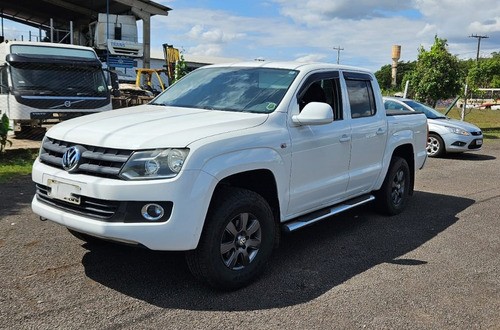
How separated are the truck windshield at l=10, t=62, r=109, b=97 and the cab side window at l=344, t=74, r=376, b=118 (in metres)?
8.60

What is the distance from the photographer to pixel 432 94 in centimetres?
2041

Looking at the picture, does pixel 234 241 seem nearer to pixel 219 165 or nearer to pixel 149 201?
pixel 219 165

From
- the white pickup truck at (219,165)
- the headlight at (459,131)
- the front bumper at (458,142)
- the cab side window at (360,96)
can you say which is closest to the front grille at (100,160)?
the white pickup truck at (219,165)

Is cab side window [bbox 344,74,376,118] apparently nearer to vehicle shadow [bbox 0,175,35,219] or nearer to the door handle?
the door handle

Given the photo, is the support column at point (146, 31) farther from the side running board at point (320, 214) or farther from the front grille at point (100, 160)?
the front grille at point (100, 160)

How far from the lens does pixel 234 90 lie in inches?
192

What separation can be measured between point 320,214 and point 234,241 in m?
1.29

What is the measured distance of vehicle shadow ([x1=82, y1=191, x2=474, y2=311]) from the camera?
3.88 m

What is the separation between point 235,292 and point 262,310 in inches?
14.5

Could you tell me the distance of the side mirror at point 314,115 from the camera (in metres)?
4.33

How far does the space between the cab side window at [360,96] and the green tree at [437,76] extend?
1551cm

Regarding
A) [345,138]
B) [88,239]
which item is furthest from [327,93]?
[88,239]

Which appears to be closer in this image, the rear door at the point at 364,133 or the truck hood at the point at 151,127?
the truck hood at the point at 151,127

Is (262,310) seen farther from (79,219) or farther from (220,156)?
(79,219)
